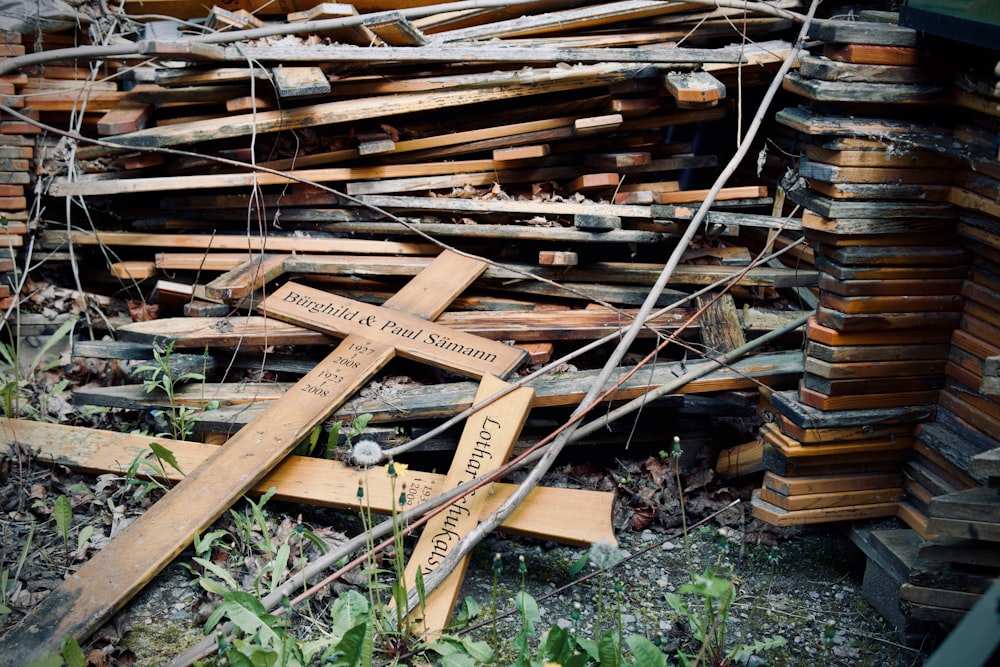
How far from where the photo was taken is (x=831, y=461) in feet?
12.7

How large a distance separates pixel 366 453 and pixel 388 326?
81cm

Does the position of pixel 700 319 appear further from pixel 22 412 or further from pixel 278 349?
pixel 22 412

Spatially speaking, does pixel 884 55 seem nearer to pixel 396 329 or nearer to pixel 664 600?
pixel 664 600

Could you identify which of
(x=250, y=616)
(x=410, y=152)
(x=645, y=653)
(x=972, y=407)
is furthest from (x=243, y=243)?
(x=972, y=407)

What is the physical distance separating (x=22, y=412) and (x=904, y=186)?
4354mm

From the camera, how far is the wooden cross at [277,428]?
10.6ft

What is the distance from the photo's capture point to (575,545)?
3.74 meters

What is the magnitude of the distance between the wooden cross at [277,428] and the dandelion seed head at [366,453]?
0.80 ft

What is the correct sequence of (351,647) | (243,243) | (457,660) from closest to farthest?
1. (351,647)
2. (457,660)
3. (243,243)

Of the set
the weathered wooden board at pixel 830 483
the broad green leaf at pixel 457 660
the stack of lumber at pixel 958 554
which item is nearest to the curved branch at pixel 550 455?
the broad green leaf at pixel 457 660

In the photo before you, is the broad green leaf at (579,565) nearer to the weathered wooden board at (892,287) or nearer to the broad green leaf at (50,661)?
the weathered wooden board at (892,287)

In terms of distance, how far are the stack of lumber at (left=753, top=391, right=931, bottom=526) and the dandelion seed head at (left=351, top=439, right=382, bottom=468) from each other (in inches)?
68.3

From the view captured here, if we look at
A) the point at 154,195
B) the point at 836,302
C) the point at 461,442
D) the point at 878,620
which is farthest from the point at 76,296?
the point at 878,620

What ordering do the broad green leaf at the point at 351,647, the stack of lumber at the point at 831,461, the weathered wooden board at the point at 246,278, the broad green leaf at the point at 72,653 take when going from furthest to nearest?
the weathered wooden board at the point at 246,278 < the stack of lumber at the point at 831,461 < the broad green leaf at the point at 72,653 < the broad green leaf at the point at 351,647
